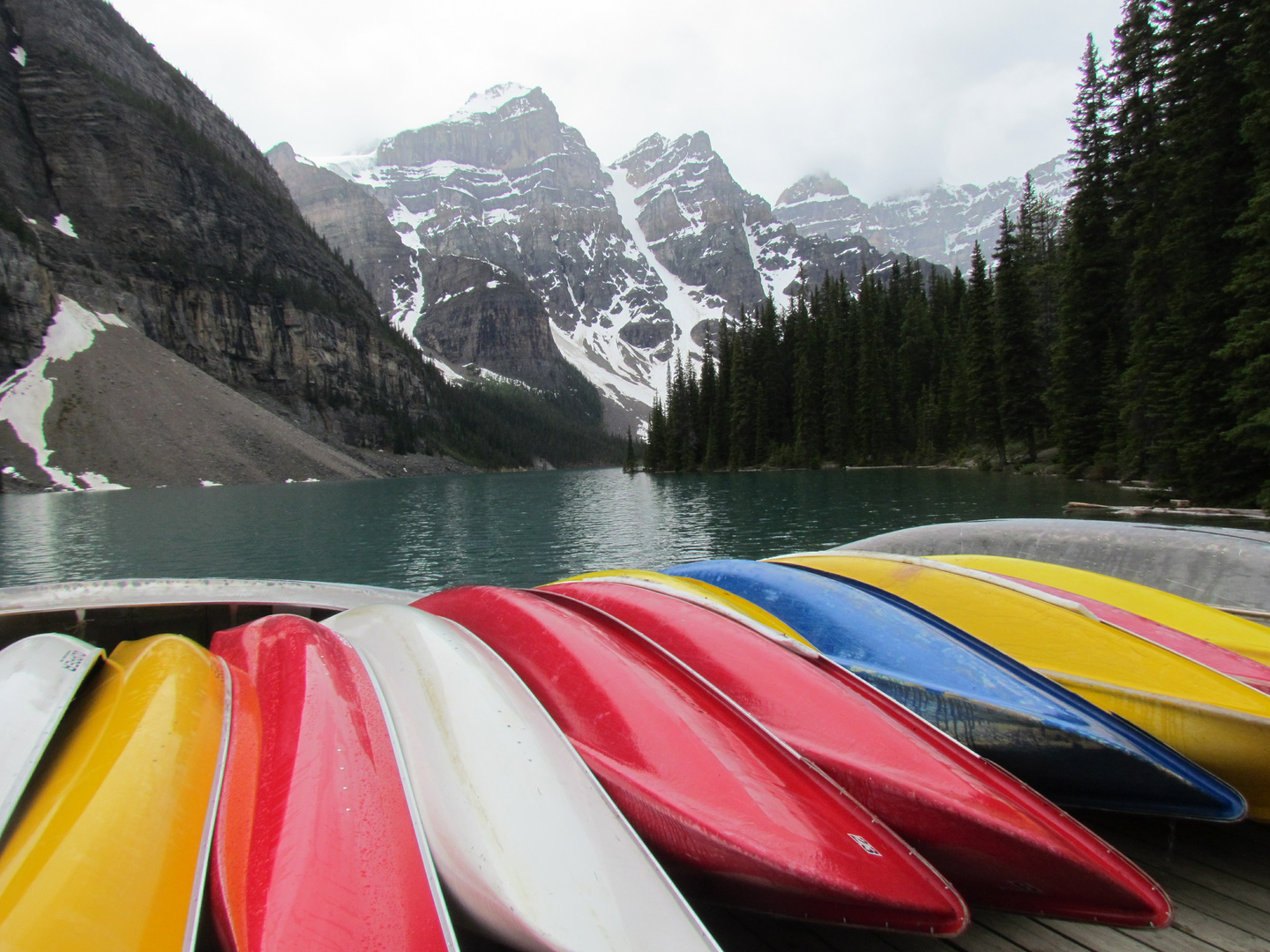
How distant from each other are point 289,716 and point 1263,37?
72.8 feet

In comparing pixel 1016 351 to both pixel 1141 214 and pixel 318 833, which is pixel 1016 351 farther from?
pixel 318 833

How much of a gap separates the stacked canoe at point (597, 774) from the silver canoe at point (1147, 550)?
106 inches

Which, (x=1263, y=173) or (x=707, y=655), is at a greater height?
(x=1263, y=173)

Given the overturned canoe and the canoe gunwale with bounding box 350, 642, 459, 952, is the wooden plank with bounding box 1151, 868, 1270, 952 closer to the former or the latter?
the overturned canoe

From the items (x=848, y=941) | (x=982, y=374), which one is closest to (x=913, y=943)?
(x=848, y=941)

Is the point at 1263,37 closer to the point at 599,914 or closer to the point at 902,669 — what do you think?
the point at 902,669

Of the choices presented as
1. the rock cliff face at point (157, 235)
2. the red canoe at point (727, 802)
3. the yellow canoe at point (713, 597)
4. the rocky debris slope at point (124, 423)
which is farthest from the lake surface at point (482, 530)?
the rock cliff face at point (157, 235)

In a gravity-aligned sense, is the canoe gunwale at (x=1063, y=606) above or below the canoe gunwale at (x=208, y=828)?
above

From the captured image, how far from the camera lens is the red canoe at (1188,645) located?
3.37m

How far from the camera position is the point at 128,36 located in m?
117

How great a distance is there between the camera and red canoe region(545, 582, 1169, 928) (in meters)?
2.31

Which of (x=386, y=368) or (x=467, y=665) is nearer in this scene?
(x=467, y=665)

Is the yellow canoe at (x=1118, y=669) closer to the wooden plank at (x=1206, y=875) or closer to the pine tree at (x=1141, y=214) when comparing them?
the wooden plank at (x=1206, y=875)

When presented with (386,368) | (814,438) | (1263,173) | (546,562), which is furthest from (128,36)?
(1263,173)
